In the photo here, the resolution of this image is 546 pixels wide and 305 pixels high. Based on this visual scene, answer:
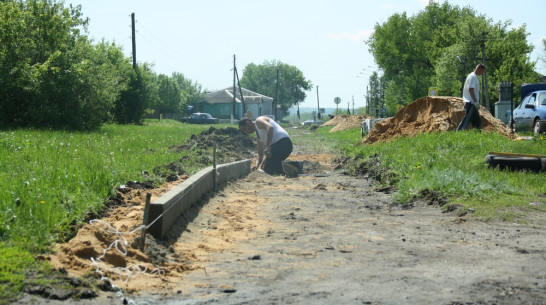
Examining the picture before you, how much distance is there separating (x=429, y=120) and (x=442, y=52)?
41636mm

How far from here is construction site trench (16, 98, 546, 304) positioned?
14.4 ft

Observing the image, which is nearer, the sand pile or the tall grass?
the sand pile

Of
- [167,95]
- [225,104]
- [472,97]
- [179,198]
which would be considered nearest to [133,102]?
[472,97]

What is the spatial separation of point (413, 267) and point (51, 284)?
2802 mm

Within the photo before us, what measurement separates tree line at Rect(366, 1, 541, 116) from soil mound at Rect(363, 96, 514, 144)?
83.9 ft

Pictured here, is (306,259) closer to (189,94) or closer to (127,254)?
(127,254)

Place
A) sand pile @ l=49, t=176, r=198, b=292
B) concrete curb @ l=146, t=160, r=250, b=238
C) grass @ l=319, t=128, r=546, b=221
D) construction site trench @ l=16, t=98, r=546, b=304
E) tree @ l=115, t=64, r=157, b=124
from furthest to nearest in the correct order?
1. tree @ l=115, t=64, r=157, b=124
2. grass @ l=319, t=128, r=546, b=221
3. concrete curb @ l=146, t=160, r=250, b=238
4. sand pile @ l=49, t=176, r=198, b=292
5. construction site trench @ l=16, t=98, r=546, b=304

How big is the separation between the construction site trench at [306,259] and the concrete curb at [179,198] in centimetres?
14

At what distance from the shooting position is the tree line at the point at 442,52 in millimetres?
49188

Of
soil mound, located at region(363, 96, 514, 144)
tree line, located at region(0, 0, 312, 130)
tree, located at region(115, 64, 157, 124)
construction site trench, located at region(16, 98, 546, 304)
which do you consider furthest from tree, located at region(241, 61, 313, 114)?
construction site trench, located at region(16, 98, 546, 304)

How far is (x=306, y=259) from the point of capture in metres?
5.73

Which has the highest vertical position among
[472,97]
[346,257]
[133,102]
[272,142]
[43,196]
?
[133,102]

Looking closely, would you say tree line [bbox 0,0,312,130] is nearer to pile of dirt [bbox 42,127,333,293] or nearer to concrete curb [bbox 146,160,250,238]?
concrete curb [bbox 146,160,250,238]

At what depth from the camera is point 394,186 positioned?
11594mm
